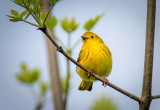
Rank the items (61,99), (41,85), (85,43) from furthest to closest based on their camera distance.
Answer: (85,43)
(41,85)
(61,99)

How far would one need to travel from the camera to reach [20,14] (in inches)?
60.4

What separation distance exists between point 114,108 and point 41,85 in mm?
1004

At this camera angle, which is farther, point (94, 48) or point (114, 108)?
point (94, 48)

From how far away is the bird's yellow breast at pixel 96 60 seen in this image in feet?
9.64

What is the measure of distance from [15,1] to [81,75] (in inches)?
72.5

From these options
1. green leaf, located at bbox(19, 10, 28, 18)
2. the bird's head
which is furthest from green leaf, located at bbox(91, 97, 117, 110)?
green leaf, located at bbox(19, 10, 28, 18)

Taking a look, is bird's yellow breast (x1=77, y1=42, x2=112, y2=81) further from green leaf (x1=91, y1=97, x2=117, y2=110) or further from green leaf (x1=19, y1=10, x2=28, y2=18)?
green leaf (x1=19, y1=10, x2=28, y2=18)

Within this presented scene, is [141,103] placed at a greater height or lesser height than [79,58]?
lesser

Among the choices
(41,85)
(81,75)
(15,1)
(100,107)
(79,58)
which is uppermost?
(15,1)

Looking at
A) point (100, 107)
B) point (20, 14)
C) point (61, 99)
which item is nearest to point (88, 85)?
point (100, 107)

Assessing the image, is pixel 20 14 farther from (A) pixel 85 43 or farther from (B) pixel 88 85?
(B) pixel 88 85

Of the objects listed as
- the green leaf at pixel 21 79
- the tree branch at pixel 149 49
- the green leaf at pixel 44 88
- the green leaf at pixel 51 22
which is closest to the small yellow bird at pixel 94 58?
the green leaf at pixel 44 88

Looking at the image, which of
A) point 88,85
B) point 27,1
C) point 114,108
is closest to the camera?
point 27,1

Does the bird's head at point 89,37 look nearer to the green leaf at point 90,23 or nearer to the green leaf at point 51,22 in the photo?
the green leaf at point 90,23
